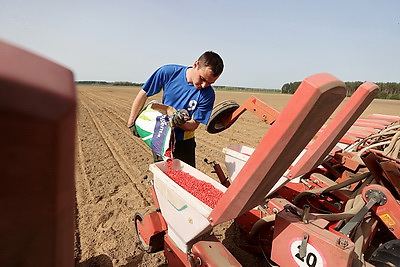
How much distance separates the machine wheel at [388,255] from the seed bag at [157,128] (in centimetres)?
190

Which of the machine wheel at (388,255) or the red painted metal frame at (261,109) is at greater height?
the red painted metal frame at (261,109)

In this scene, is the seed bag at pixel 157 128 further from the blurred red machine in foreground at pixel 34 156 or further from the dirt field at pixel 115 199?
the blurred red machine in foreground at pixel 34 156

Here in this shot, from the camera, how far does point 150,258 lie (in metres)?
2.89

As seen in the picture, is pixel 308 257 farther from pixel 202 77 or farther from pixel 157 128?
pixel 202 77

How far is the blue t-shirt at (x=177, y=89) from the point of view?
276 cm

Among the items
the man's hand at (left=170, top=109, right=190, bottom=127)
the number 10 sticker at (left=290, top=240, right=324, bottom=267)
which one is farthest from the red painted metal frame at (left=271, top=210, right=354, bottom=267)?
the man's hand at (left=170, top=109, right=190, bottom=127)

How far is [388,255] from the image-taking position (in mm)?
2025

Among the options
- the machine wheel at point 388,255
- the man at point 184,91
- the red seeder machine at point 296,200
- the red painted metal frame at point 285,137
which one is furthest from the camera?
the man at point 184,91

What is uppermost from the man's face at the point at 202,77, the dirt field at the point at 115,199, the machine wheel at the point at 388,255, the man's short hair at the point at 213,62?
the man's short hair at the point at 213,62

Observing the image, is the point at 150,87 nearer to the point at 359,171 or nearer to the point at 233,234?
the point at 233,234

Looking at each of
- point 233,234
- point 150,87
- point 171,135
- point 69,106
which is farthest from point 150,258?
point 69,106

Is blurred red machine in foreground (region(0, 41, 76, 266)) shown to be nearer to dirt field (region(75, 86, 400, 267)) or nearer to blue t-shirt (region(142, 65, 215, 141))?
blue t-shirt (region(142, 65, 215, 141))

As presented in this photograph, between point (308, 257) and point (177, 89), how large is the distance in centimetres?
198

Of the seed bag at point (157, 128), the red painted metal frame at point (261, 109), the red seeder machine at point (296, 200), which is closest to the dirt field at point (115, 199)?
the red seeder machine at point (296, 200)
